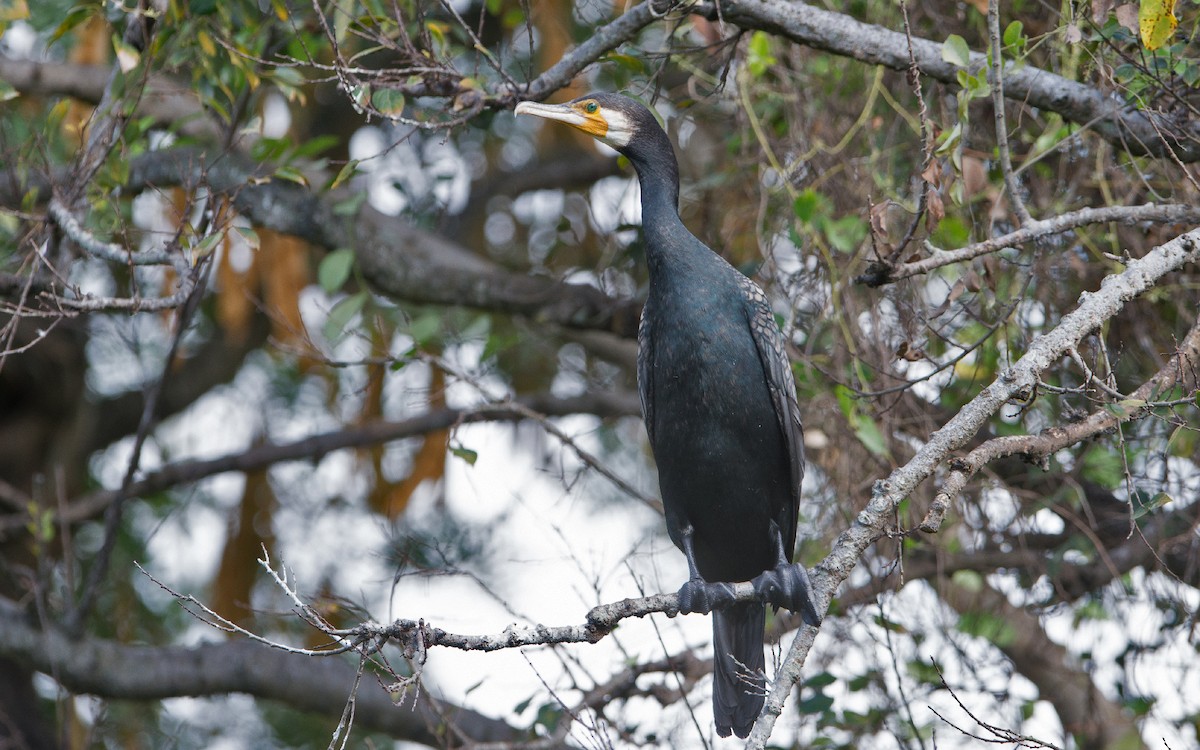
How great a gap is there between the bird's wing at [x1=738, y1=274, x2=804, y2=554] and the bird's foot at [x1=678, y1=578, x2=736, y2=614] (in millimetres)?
601

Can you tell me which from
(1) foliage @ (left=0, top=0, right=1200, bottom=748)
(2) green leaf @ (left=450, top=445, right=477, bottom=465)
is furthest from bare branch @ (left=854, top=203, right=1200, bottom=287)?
(2) green leaf @ (left=450, top=445, right=477, bottom=465)

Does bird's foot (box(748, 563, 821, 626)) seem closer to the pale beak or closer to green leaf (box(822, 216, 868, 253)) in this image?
green leaf (box(822, 216, 868, 253))

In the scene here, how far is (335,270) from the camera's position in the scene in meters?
4.18

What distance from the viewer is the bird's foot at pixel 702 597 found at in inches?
116

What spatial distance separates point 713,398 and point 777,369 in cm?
21

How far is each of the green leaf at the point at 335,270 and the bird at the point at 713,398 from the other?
1101 mm

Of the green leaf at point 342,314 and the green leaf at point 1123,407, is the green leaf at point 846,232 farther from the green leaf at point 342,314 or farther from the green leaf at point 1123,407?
the green leaf at point 342,314

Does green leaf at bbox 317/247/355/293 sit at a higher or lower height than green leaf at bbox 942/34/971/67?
higher

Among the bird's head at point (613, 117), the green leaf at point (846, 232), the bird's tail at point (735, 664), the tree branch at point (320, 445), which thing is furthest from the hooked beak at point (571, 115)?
the tree branch at point (320, 445)

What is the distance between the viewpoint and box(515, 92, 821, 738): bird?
3.36m

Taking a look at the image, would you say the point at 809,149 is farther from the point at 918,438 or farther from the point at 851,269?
the point at 918,438

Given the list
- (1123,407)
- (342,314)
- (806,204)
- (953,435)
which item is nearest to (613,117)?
(806,204)

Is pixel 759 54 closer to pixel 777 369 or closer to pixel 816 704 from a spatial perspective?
pixel 777 369

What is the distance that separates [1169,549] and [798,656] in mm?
2336
